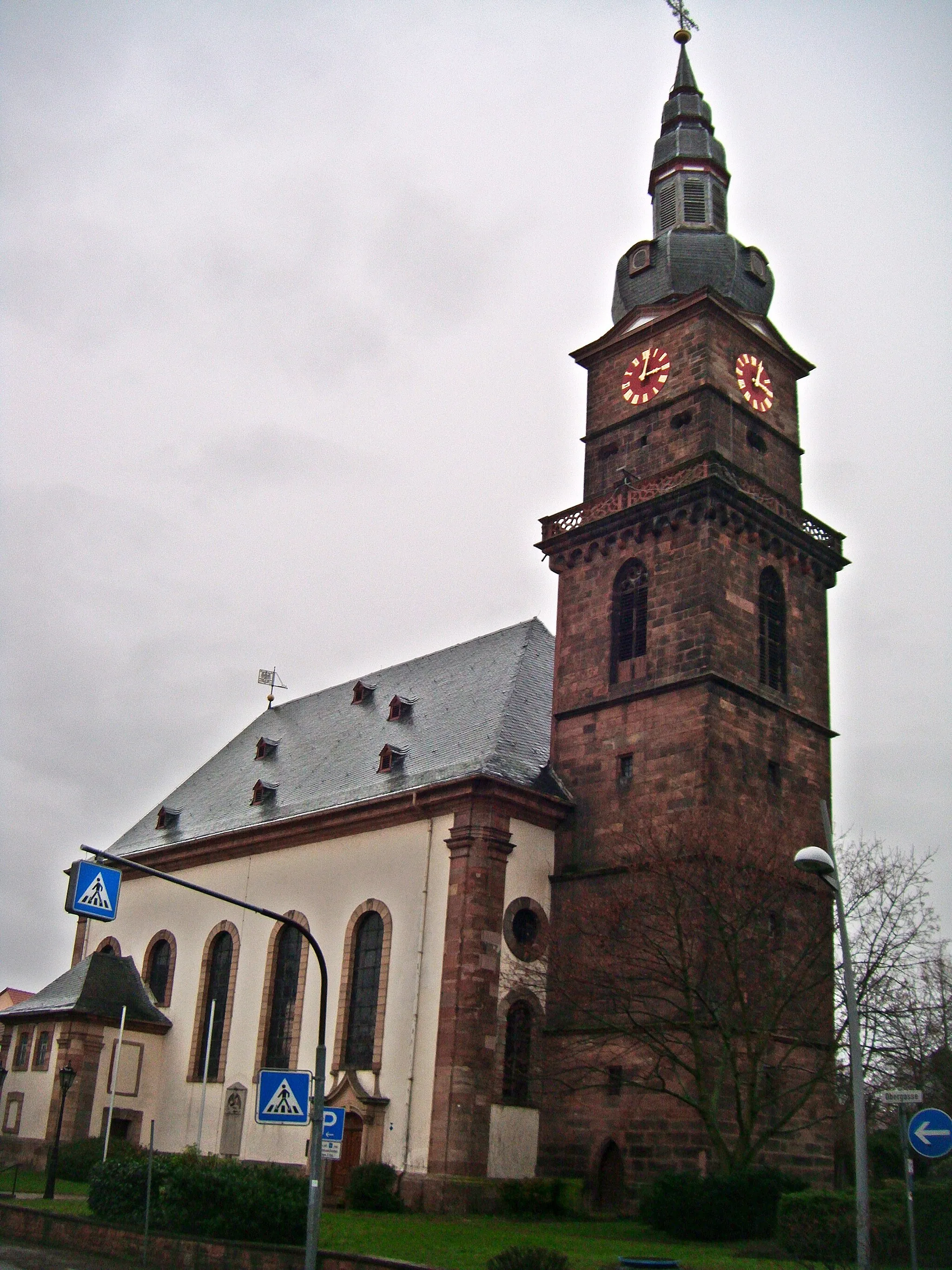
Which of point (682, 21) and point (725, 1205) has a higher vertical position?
point (682, 21)

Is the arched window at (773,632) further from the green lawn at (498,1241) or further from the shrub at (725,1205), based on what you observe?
the green lawn at (498,1241)

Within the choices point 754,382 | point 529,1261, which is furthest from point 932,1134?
point 754,382

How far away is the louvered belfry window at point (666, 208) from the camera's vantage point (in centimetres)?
4106

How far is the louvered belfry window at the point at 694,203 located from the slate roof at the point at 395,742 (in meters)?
13.6

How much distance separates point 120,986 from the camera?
42.5 metres

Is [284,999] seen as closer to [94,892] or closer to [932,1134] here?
[94,892]

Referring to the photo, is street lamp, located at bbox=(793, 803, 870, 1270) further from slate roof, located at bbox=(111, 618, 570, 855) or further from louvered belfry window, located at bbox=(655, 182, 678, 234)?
louvered belfry window, located at bbox=(655, 182, 678, 234)

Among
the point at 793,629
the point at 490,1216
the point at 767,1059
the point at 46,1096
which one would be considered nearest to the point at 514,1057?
the point at 490,1216

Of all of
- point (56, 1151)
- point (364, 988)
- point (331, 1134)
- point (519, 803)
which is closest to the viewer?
point (331, 1134)

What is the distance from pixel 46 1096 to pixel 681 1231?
22778 mm

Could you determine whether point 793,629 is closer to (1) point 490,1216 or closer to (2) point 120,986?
(1) point 490,1216

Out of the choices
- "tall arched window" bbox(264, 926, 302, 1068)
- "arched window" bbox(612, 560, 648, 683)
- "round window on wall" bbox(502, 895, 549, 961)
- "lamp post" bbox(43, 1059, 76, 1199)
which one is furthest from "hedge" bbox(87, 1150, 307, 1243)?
"arched window" bbox(612, 560, 648, 683)

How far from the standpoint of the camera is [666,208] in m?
41.5

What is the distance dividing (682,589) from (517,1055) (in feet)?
40.6
